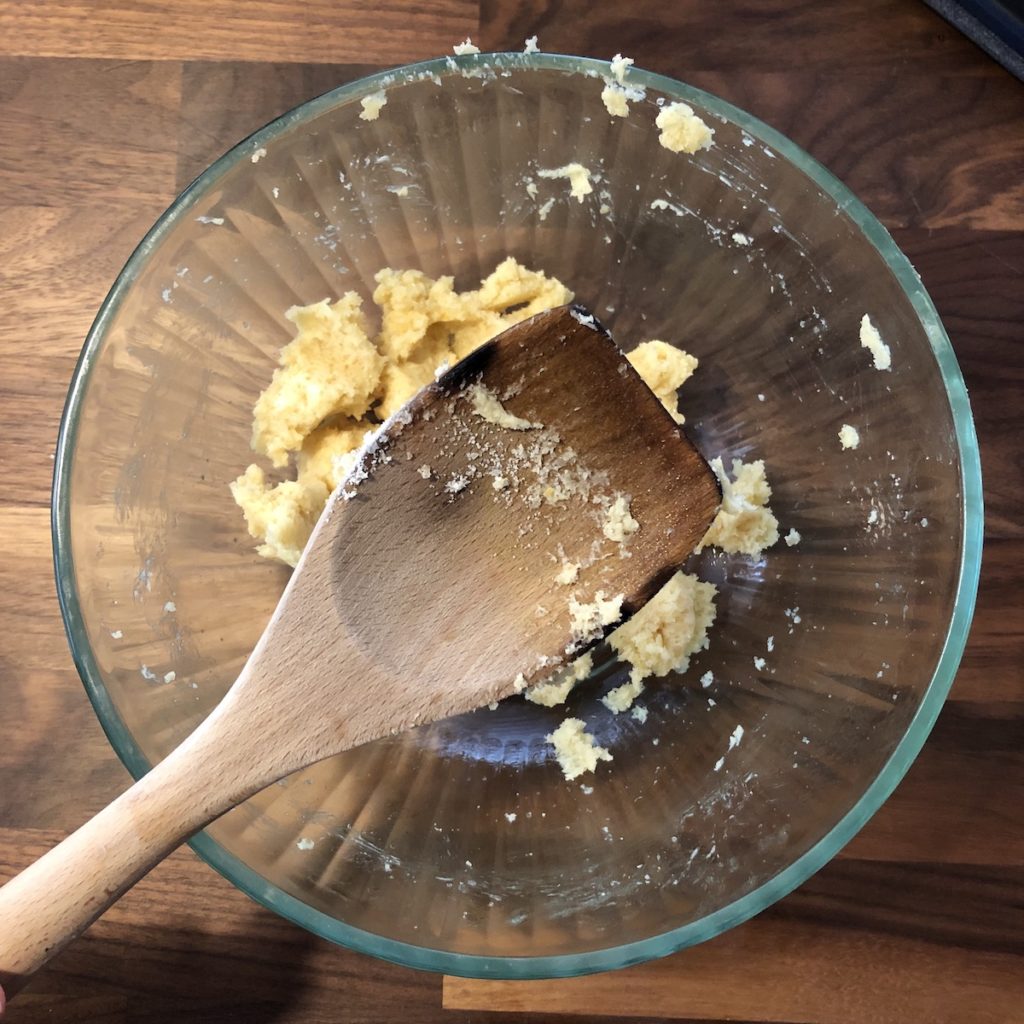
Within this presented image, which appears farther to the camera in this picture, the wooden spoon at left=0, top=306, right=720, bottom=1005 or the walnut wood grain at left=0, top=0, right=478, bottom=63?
the walnut wood grain at left=0, top=0, right=478, bottom=63

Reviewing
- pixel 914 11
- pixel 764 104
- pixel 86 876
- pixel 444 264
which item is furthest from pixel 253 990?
pixel 914 11

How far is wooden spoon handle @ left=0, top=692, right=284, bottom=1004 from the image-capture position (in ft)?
2.49

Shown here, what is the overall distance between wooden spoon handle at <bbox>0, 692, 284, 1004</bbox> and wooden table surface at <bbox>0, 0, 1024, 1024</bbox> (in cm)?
33

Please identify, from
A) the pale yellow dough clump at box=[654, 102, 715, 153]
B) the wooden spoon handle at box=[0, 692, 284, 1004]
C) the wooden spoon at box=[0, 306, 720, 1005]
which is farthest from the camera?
the pale yellow dough clump at box=[654, 102, 715, 153]

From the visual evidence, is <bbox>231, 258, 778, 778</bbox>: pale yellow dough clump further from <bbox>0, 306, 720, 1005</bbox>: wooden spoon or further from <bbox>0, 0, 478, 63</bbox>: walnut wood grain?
<bbox>0, 0, 478, 63</bbox>: walnut wood grain

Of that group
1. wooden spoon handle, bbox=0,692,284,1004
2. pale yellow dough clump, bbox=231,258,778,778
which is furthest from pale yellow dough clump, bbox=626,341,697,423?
wooden spoon handle, bbox=0,692,284,1004

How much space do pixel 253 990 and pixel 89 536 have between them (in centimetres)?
57

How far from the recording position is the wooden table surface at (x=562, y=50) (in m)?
1.10

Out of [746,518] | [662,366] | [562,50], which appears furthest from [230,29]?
[746,518]

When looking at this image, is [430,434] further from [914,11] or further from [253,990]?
[914,11]

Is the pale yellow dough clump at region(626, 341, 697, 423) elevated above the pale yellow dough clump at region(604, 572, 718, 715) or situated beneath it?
elevated above

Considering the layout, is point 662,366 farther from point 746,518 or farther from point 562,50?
point 562,50

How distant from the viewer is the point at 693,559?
44.9 inches

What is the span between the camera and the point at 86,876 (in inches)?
30.6
